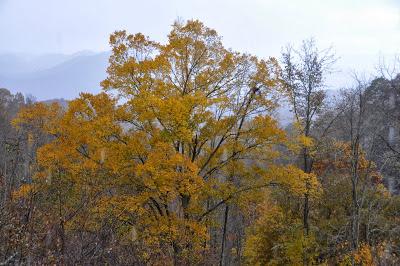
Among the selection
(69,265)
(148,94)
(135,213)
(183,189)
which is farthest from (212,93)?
(69,265)

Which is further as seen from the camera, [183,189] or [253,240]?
[253,240]

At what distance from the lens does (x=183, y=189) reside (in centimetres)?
1528

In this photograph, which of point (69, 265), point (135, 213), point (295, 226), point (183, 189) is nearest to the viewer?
point (69, 265)

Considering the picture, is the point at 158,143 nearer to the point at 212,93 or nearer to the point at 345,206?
the point at 212,93

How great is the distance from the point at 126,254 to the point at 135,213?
713 cm

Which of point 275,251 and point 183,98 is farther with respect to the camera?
point 275,251

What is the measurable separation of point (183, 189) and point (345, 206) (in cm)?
918

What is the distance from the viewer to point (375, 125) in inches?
608

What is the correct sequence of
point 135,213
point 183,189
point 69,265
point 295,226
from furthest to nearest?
point 295,226 → point 135,213 → point 183,189 → point 69,265

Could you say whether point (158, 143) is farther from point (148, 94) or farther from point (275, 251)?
point (275, 251)

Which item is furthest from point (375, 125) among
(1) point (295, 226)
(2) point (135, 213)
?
(2) point (135, 213)

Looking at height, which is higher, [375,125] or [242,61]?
[242,61]

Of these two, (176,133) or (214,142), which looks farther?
(214,142)

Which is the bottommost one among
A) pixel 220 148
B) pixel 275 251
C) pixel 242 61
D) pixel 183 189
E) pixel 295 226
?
pixel 275 251
